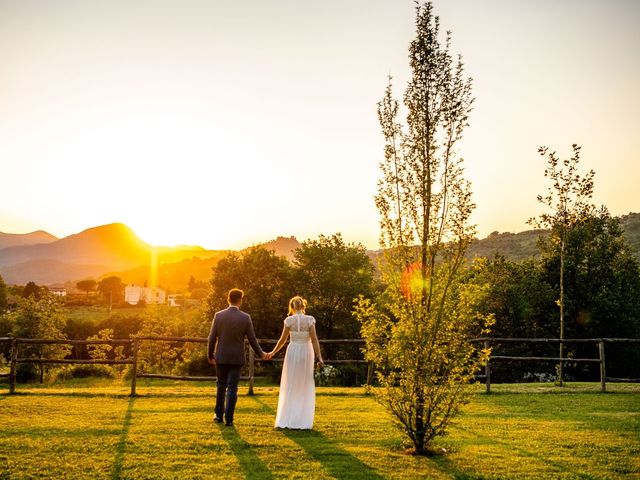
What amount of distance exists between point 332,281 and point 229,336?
31358 mm

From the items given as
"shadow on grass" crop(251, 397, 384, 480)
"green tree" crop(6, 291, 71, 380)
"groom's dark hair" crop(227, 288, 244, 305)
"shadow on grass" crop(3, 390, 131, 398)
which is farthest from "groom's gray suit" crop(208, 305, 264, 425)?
"green tree" crop(6, 291, 71, 380)

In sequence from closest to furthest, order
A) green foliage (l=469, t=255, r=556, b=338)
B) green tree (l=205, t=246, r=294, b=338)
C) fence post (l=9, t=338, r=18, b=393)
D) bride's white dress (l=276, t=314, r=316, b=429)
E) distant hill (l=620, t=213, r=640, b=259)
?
bride's white dress (l=276, t=314, r=316, b=429) → fence post (l=9, t=338, r=18, b=393) → green foliage (l=469, t=255, r=556, b=338) → green tree (l=205, t=246, r=294, b=338) → distant hill (l=620, t=213, r=640, b=259)

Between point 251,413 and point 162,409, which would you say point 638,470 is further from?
point 162,409

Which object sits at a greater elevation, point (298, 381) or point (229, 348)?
point (229, 348)

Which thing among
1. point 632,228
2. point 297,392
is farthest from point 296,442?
point 632,228

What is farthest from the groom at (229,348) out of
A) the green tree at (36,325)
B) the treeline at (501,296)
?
the green tree at (36,325)

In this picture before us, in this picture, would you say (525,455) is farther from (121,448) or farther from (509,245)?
(509,245)

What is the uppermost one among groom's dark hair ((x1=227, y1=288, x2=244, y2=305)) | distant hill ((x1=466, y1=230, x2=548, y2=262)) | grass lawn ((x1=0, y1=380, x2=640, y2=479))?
distant hill ((x1=466, y1=230, x2=548, y2=262))

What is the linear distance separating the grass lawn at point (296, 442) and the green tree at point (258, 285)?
25.8 meters

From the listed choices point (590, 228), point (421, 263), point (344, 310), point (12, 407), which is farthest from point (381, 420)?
point (590, 228)

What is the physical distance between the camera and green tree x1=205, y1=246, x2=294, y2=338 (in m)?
41.6

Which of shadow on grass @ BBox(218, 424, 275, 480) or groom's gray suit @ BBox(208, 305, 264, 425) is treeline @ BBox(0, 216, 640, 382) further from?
shadow on grass @ BBox(218, 424, 275, 480)

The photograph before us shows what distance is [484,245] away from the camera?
81062mm

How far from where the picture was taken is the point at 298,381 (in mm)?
11031
